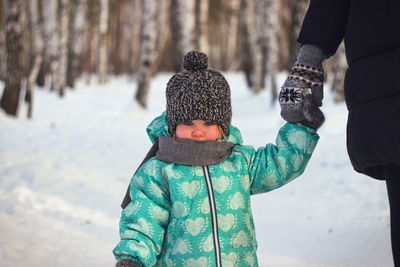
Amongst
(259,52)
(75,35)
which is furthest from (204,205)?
(75,35)

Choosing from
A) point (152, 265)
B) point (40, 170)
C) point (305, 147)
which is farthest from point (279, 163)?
point (40, 170)

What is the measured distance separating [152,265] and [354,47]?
47.4 inches

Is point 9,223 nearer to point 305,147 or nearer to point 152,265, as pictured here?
point 152,265

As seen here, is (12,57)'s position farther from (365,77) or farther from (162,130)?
(365,77)

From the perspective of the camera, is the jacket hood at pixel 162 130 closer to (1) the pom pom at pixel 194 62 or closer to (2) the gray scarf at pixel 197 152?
(2) the gray scarf at pixel 197 152

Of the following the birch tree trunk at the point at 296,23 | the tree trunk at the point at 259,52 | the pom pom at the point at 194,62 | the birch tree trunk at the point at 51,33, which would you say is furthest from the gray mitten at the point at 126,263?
the birch tree trunk at the point at 51,33

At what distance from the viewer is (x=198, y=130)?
2.28 m

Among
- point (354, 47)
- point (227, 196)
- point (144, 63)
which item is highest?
point (144, 63)

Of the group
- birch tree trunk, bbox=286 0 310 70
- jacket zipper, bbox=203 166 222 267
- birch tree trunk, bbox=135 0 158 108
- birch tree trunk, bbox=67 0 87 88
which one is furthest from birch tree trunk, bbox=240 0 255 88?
jacket zipper, bbox=203 166 222 267

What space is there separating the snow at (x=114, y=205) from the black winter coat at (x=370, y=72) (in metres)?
1.80

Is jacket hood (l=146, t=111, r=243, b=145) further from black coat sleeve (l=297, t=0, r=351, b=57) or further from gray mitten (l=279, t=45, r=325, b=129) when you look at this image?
black coat sleeve (l=297, t=0, r=351, b=57)

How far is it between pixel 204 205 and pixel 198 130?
0.32m

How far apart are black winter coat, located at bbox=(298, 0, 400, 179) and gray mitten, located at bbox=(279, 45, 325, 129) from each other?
0.23 feet

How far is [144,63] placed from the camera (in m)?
13.5
